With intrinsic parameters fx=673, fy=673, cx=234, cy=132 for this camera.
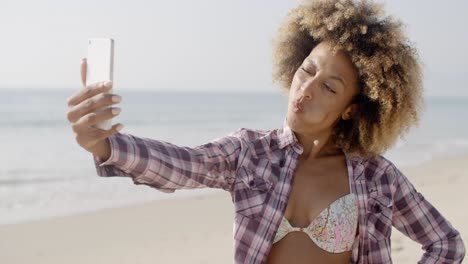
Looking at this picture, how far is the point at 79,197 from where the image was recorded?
31.2ft

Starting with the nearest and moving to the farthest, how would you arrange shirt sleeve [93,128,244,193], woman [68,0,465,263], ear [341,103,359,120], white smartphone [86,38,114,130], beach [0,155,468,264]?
1. white smartphone [86,38,114,130]
2. shirt sleeve [93,128,244,193]
3. woman [68,0,465,263]
4. ear [341,103,359,120]
5. beach [0,155,468,264]

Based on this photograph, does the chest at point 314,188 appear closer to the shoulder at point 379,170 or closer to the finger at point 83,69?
the shoulder at point 379,170

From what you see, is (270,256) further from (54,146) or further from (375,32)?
(54,146)

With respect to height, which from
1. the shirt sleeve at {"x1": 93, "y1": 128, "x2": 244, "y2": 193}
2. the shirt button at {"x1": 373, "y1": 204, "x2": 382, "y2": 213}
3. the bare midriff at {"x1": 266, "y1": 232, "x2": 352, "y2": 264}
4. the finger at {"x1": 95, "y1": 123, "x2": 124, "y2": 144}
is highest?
the finger at {"x1": 95, "y1": 123, "x2": 124, "y2": 144}

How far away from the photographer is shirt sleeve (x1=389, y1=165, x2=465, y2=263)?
9.14 ft

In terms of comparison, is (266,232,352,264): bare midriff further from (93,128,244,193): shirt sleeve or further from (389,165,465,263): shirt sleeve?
(389,165,465,263): shirt sleeve

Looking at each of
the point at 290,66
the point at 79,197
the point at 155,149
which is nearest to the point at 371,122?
the point at 290,66

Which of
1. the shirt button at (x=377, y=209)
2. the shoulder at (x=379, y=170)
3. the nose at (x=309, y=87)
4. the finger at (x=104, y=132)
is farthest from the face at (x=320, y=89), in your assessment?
the finger at (x=104, y=132)

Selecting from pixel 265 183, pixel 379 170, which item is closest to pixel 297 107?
pixel 265 183

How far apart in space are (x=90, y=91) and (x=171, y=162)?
1.86 ft

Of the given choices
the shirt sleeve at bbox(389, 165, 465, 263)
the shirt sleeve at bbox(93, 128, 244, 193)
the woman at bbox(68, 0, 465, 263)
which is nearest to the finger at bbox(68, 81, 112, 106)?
the shirt sleeve at bbox(93, 128, 244, 193)

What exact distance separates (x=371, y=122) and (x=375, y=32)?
0.38 metres

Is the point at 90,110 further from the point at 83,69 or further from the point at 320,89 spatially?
the point at 320,89

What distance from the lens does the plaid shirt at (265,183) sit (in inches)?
86.4
